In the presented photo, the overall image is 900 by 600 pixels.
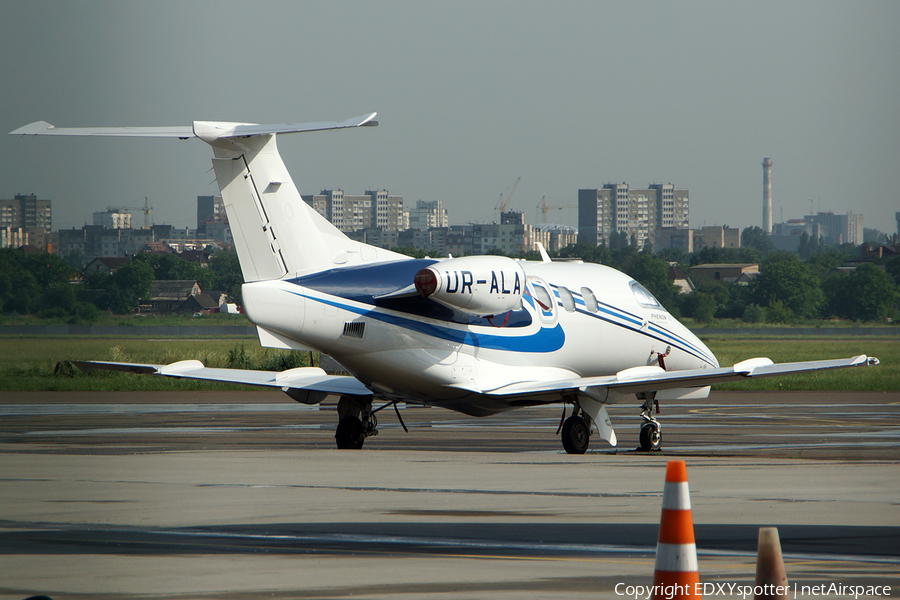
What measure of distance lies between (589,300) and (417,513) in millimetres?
12056

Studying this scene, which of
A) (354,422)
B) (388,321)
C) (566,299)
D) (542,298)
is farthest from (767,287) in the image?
(388,321)

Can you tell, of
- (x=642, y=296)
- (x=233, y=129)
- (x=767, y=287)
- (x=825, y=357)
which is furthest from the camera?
(x=767, y=287)

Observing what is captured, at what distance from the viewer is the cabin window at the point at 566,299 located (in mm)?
23641

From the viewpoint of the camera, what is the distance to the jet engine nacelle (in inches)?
774

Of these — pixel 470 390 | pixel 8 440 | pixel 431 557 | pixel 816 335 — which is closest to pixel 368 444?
pixel 470 390

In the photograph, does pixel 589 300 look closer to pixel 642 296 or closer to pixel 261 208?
pixel 642 296

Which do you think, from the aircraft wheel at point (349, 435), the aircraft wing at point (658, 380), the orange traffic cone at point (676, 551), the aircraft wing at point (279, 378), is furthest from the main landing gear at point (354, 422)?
the orange traffic cone at point (676, 551)

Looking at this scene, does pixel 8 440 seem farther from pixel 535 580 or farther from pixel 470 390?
pixel 535 580

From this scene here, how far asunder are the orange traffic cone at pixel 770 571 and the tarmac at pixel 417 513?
4.73 ft

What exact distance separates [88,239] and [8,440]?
1375 cm

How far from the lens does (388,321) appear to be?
20.2 metres

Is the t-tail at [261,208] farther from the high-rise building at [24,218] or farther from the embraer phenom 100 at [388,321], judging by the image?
the high-rise building at [24,218]

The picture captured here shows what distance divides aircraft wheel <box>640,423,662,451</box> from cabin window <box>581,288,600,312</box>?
2.91m

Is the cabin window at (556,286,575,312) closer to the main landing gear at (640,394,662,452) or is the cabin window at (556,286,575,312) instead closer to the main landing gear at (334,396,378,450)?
the main landing gear at (640,394,662,452)
